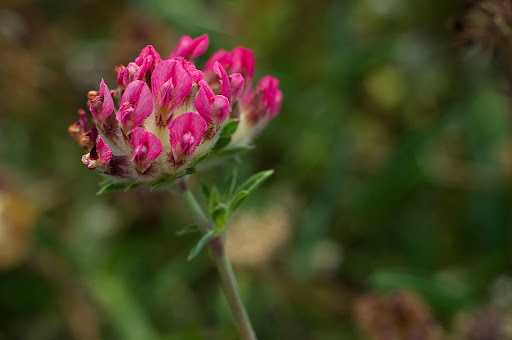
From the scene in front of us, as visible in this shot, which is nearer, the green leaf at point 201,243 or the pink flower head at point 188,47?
the green leaf at point 201,243

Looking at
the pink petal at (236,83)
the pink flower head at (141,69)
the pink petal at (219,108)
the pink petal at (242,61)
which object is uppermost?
the pink flower head at (141,69)

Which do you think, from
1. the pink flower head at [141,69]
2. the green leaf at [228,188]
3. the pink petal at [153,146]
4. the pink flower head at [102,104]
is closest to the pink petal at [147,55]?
the pink flower head at [141,69]

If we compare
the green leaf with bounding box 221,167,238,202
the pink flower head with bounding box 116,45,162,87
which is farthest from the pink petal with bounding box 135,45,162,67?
the green leaf with bounding box 221,167,238,202

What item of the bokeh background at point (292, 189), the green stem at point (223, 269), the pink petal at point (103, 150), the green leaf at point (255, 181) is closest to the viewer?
the pink petal at point (103, 150)

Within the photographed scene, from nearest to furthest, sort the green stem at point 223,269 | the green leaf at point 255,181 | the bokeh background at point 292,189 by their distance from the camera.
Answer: the green stem at point 223,269, the green leaf at point 255,181, the bokeh background at point 292,189

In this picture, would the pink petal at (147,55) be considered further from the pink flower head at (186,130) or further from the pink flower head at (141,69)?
the pink flower head at (186,130)

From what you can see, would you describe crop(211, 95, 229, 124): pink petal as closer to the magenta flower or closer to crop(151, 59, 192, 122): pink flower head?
crop(151, 59, 192, 122): pink flower head

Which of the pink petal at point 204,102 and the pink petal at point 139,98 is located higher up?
the pink petal at point 139,98
